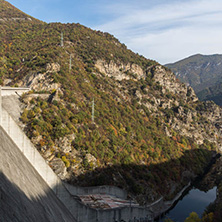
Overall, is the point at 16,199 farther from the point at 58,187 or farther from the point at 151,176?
the point at 151,176

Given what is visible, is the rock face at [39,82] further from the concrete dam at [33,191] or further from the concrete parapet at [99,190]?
the concrete parapet at [99,190]

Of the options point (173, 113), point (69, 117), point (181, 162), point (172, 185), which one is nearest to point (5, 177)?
point (69, 117)

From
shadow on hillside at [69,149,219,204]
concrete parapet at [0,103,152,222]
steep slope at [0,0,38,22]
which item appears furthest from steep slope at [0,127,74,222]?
steep slope at [0,0,38,22]

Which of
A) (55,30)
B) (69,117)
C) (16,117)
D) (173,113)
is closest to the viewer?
(16,117)

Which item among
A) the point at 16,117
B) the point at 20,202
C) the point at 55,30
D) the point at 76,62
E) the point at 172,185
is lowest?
A: the point at 172,185

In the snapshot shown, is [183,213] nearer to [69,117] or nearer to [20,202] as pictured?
[69,117]
